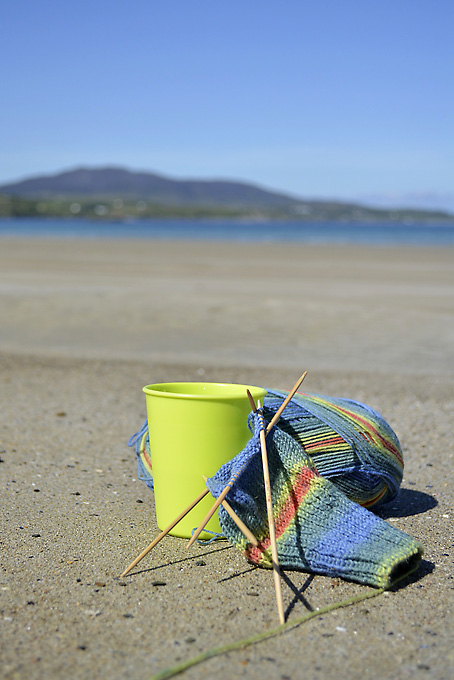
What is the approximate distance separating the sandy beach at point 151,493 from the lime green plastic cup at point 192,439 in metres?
0.27

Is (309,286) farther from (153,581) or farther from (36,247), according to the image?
(36,247)

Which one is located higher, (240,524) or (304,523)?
(240,524)

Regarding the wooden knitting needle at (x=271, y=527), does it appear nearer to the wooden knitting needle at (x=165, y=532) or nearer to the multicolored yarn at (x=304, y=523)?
the multicolored yarn at (x=304, y=523)

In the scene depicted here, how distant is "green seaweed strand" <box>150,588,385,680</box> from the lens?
112 inches

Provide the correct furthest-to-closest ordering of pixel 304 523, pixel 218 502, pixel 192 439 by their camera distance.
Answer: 1. pixel 192 439
2. pixel 304 523
3. pixel 218 502

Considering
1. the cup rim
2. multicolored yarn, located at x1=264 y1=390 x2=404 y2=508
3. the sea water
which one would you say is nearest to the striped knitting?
multicolored yarn, located at x1=264 y1=390 x2=404 y2=508

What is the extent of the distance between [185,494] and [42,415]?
3323mm

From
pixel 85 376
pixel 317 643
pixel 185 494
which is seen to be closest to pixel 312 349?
pixel 85 376

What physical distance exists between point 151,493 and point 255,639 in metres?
2.06

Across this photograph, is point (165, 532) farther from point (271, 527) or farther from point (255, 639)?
point (255, 639)

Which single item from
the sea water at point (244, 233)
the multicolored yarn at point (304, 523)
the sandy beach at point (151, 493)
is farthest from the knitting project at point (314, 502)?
the sea water at point (244, 233)

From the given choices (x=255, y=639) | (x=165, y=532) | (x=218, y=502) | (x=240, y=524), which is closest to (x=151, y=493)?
(x=165, y=532)

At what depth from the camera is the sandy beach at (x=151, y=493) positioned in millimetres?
3055

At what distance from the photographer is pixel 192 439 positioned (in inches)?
156
